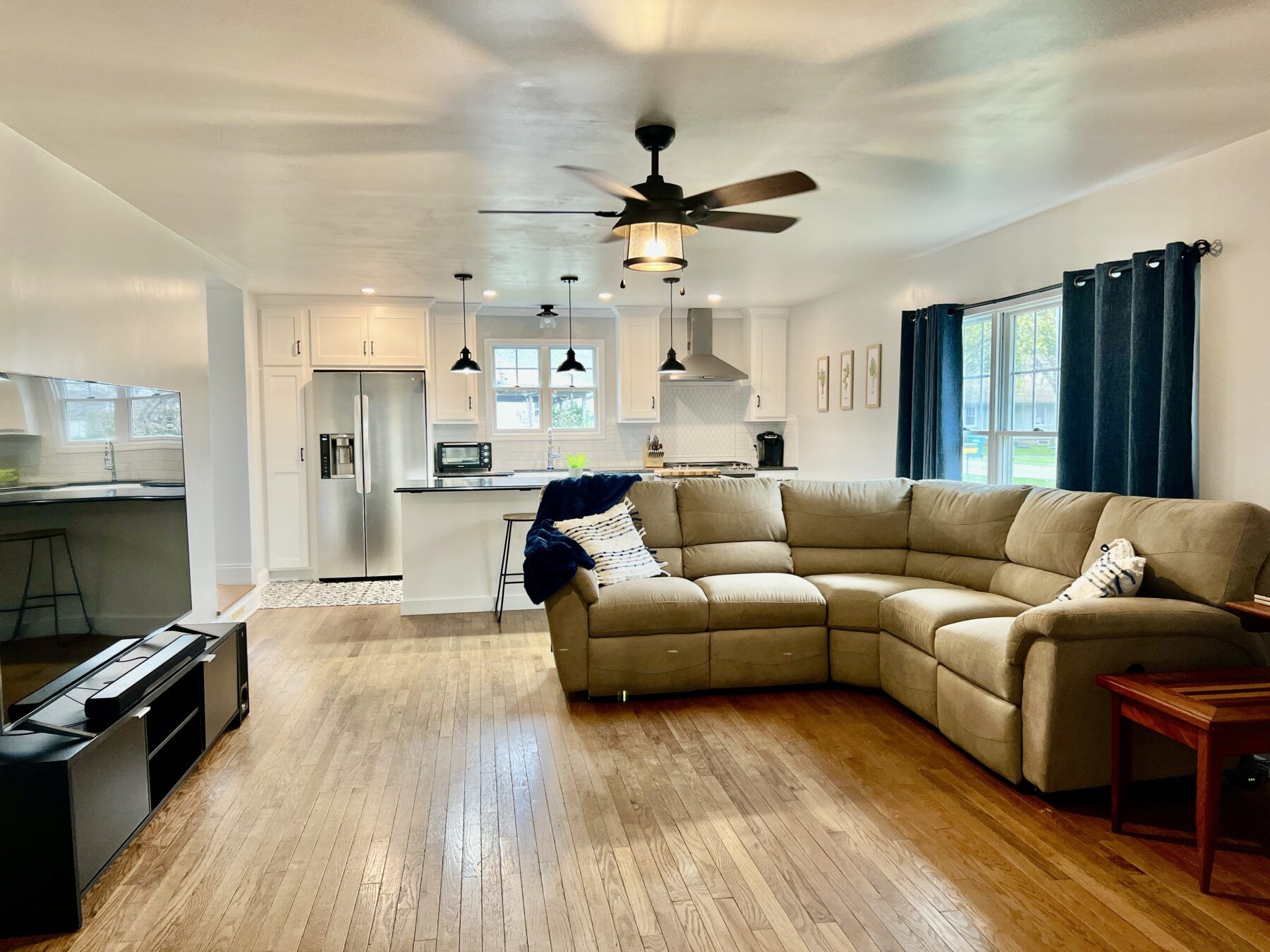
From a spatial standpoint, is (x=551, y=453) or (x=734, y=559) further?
(x=551, y=453)

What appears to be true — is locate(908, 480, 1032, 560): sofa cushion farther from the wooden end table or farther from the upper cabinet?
the upper cabinet

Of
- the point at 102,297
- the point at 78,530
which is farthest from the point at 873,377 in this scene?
the point at 78,530

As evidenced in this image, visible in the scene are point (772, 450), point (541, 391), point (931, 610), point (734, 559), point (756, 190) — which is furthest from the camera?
point (772, 450)

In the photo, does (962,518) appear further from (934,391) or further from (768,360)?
(768,360)

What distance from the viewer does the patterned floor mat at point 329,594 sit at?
6250mm

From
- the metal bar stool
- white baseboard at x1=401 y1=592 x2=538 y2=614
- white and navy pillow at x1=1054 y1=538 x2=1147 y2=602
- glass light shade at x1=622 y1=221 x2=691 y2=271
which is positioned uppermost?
glass light shade at x1=622 y1=221 x2=691 y2=271

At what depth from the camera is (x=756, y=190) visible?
9.63 ft

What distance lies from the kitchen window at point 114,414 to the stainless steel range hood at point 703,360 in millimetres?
4671

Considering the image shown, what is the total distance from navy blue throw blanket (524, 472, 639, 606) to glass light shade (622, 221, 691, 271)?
1508mm

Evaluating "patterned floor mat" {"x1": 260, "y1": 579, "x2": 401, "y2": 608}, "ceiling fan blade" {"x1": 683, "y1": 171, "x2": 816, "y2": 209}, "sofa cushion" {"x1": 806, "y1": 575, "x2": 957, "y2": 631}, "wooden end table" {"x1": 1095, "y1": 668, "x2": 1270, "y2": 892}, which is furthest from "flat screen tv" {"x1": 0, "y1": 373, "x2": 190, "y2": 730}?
"wooden end table" {"x1": 1095, "y1": 668, "x2": 1270, "y2": 892}

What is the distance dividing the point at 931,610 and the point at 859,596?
52cm

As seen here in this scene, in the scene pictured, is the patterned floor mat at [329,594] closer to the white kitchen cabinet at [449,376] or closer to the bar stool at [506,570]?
the bar stool at [506,570]

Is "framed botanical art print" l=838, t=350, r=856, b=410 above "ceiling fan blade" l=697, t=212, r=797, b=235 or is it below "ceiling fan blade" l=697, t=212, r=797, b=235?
below

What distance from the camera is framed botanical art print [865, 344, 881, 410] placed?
20.7ft
